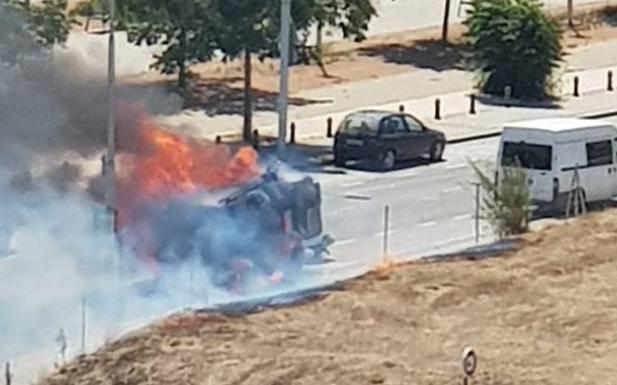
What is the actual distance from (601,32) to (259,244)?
35544mm

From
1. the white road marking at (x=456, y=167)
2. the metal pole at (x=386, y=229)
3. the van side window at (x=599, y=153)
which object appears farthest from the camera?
the white road marking at (x=456, y=167)

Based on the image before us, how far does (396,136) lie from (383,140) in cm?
43

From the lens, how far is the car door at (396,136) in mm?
41688

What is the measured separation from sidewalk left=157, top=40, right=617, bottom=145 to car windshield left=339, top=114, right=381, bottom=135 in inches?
95.2

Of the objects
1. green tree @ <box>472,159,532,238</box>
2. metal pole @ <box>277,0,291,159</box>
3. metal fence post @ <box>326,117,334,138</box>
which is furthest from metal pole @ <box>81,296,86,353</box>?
metal fence post @ <box>326,117,334,138</box>

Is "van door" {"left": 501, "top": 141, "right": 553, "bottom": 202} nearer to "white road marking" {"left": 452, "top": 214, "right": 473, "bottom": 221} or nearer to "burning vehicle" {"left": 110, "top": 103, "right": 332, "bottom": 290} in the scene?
"white road marking" {"left": 452, "top": 214, "right": 473, "bottom": 221}

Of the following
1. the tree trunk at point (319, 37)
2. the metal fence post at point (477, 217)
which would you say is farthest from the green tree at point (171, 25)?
the metal fence post at point (477, 217)

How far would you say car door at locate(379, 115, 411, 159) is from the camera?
41688 mm

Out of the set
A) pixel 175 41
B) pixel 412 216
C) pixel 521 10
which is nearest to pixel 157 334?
pixel 412 216

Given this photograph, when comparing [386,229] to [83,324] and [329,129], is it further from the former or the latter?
[329,129]

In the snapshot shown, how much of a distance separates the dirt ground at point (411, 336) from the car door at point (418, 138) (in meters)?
13.3

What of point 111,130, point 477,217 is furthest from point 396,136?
point 111,130

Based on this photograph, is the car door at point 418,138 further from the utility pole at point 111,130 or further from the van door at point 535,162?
the utility pole at point 111,130

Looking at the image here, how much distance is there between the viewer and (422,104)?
2004 inches
